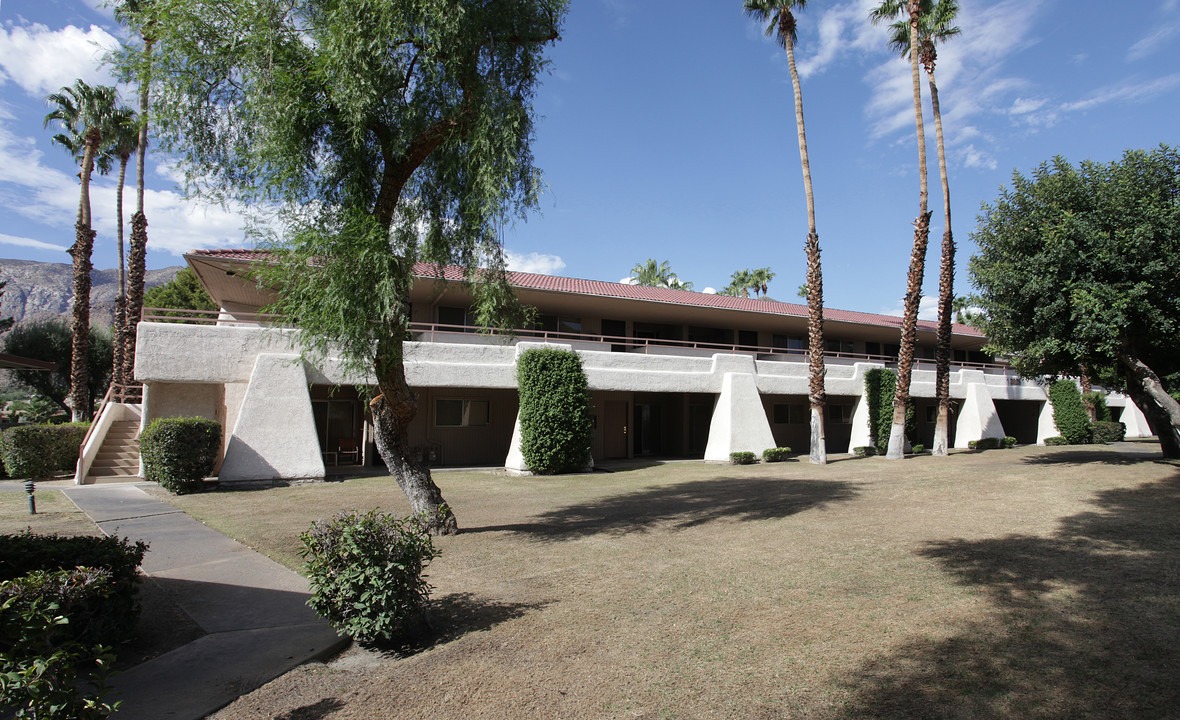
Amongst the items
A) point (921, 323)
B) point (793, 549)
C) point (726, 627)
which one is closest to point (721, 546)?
point (793, 549)

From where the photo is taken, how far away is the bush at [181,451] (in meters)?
14.4

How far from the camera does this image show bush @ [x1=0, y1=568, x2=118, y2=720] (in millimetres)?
3020

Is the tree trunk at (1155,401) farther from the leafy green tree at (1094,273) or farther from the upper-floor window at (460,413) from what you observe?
the upper-floor window at (460,413)

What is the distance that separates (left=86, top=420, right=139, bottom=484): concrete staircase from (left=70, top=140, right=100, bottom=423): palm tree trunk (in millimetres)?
10757

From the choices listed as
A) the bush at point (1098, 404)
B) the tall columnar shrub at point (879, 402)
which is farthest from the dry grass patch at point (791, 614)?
the bush at point (1098, 404)

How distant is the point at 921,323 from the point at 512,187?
31.8 m

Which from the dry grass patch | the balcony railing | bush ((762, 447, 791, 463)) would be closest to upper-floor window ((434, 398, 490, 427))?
the balcony railing

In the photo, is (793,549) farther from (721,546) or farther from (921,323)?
(921,323)

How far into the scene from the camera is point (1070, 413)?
94.4ft

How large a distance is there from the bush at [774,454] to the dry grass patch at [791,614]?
10.2m

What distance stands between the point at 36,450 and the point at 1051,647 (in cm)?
2324

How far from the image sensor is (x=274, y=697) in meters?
4.59

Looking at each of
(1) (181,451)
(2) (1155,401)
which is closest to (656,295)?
(2) (1155,401)

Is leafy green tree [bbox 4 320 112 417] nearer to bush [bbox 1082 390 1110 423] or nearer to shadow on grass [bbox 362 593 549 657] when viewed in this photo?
shadow on grass [bbox 362 593 549 657]
